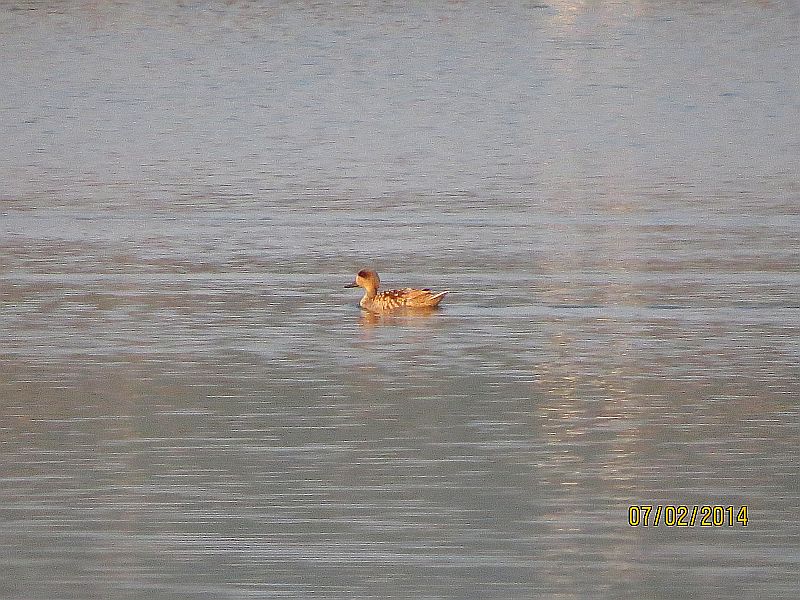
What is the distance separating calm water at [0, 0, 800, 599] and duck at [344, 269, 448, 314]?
0.12m

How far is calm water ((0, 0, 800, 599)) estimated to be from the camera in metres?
8.84

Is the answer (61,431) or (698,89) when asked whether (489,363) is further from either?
(698,89)

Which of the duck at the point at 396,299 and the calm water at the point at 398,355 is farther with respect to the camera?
the duck at the point at 396,299

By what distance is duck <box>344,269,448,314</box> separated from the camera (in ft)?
48.3

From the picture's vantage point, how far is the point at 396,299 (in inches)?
582

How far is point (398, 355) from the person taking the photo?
13281 mm

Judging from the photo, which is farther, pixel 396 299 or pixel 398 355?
pixel 396 299

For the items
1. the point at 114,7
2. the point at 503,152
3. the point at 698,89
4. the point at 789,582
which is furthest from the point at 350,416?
the point at 114,7

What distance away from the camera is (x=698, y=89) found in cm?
3522

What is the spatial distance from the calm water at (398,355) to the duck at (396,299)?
0.40ft

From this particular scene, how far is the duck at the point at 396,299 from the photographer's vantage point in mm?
14734

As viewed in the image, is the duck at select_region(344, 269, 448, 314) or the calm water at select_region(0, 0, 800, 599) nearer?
the calm water at select_region(0, 0, 800, 599)

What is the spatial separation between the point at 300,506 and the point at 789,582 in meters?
2.27

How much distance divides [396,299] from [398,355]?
60.9 inches
